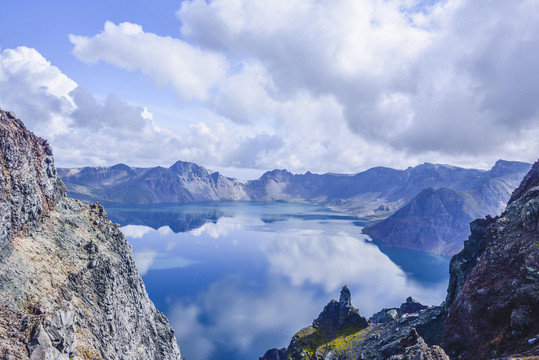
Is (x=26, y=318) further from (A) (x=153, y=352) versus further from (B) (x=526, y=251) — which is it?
(B) (x=526, y=251)

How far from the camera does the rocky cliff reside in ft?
106

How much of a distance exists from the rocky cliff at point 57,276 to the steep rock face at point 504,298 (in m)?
43.4

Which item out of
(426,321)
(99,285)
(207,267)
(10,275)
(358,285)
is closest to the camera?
(10,275)

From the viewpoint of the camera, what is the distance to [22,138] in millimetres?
49094

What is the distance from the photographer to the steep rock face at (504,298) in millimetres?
26109

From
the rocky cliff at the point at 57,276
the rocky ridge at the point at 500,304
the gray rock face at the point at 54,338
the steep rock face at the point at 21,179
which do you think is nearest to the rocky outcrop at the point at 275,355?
the rocky cliff at the point at 57,276

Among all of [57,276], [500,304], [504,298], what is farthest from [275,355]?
[504,298]

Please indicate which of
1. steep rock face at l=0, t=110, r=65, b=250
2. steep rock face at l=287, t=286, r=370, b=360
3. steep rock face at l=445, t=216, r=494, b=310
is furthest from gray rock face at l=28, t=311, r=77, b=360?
steep rock face at l=445, t=216, r=494, b=310

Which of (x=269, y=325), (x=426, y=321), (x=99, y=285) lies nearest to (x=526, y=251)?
(x=426, y=321)

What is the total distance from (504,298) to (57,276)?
185 ft

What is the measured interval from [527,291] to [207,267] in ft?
566

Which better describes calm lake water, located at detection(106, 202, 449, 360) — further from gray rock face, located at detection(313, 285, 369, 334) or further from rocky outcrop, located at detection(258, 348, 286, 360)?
gray rock face, located at detection(313, 285, 369, 334)

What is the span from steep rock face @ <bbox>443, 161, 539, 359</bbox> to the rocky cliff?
4341 cm

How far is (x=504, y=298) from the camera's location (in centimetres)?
3000
